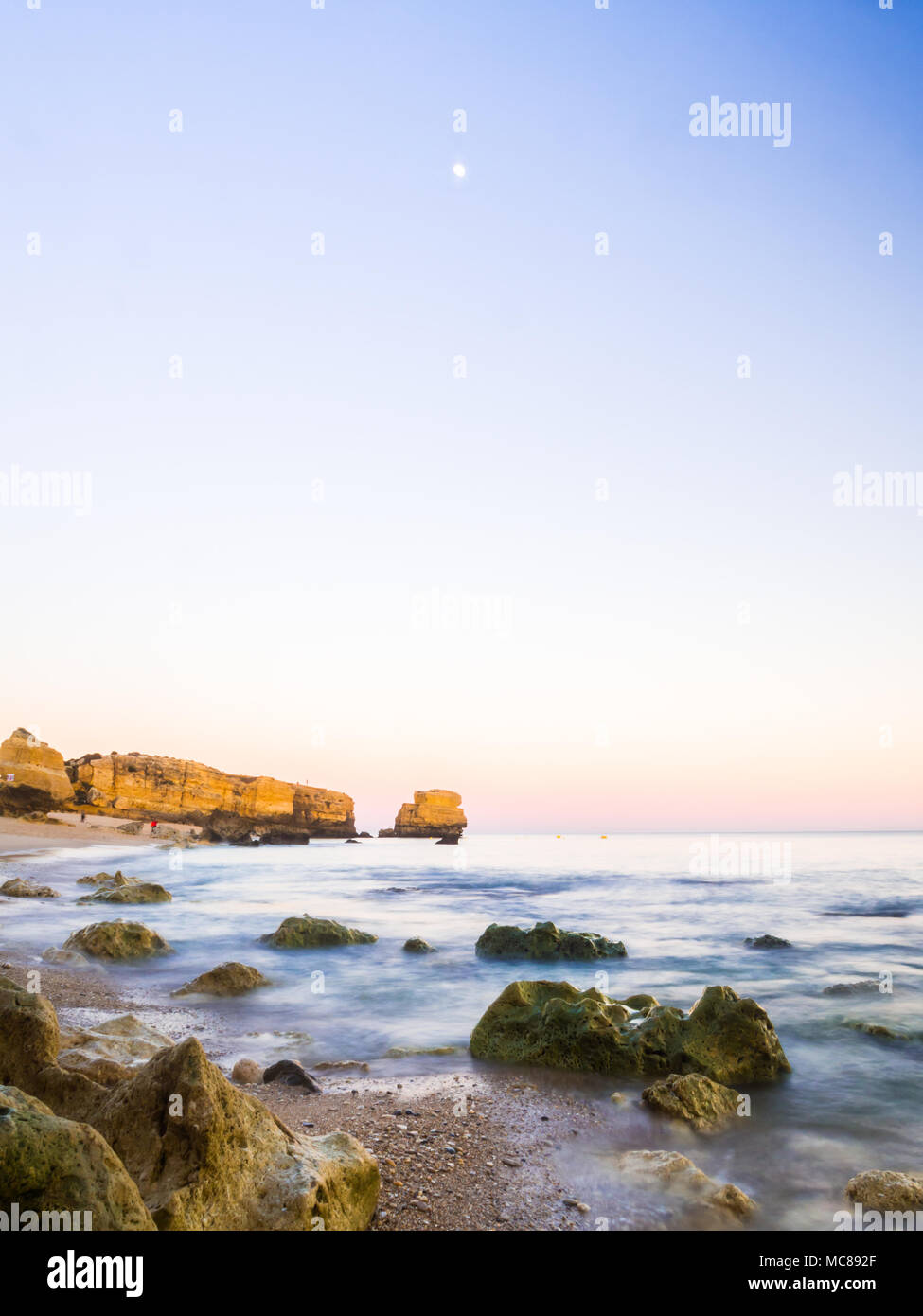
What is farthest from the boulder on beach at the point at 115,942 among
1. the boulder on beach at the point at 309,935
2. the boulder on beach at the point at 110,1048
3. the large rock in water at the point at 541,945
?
the large rock in water at the point at 541,945

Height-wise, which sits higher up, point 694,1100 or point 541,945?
point 694,1100

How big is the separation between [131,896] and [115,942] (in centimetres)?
830

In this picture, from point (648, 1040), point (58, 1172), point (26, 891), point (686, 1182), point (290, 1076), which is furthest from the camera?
point (26, 891)

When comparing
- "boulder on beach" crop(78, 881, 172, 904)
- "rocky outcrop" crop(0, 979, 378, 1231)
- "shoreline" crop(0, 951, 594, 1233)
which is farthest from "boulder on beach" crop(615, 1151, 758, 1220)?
"boulder on beach" crop(78, 881, 172, 904)

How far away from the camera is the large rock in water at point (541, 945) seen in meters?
15.5

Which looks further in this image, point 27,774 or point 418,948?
point 27,774

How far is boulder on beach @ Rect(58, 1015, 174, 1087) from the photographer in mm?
6188

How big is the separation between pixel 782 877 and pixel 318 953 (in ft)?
107

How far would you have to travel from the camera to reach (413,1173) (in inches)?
205

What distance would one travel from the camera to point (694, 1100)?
7.05 m

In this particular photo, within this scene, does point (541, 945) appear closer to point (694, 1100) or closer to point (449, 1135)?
point (694, 1100)

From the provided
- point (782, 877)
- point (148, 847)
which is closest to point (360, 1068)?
point (782, 877)

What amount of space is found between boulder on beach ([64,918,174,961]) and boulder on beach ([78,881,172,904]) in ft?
21.7

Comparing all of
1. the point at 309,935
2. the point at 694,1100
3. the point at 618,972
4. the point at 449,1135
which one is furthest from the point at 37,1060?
the point at 618,972
